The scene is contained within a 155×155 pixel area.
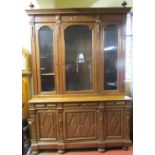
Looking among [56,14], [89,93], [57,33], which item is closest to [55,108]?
[89,93]

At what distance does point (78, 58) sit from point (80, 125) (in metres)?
1.08

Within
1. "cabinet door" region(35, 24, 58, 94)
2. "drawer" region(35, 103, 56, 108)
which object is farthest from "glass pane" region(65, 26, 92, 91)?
"drawer" region(35, 103, 56, 108)

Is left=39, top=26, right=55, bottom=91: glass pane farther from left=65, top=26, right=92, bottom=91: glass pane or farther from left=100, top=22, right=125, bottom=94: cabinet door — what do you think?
left=100, top=22, right=125, bottom=94: cabinet door

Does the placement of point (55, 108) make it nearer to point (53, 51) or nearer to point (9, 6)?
point (53, 51)

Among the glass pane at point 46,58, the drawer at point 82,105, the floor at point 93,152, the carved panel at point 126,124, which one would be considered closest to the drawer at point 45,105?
the drawer at point 82,105

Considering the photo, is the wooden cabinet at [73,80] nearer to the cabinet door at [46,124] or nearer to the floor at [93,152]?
the cabinet door at [46,124]

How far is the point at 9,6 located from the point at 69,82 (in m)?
2.29

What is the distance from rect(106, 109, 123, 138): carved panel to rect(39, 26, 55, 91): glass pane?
1006 mm

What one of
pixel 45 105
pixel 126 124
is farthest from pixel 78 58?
pixel 126 124

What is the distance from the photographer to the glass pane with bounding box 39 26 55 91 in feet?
9.04

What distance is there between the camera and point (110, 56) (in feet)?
9.28

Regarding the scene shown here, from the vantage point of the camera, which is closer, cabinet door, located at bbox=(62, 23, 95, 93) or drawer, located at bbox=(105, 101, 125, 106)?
drawer, located at bbox=(105, 101, 125, 106)

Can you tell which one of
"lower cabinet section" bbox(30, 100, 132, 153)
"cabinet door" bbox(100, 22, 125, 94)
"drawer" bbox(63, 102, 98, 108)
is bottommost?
"lower cabinet section" bbox(30, 100, 132, 153)

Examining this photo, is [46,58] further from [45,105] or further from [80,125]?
[80,125]
